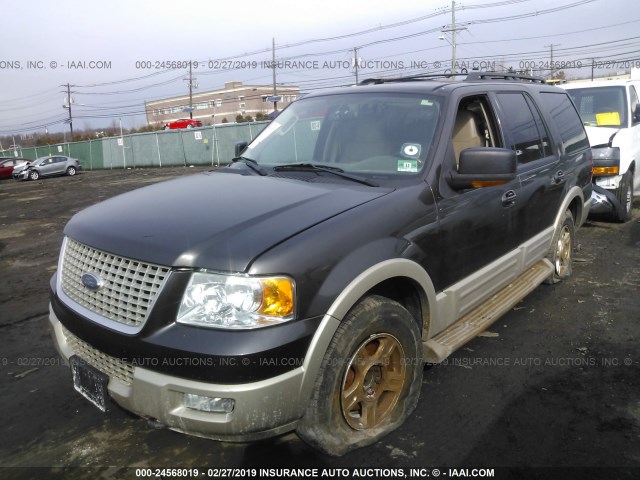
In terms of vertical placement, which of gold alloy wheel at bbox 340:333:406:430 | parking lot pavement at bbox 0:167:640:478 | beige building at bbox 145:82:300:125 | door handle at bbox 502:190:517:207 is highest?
beige building at bbox 145:82:300:125

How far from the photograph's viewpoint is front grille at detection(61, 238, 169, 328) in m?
2.28

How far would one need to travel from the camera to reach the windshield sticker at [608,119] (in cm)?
808

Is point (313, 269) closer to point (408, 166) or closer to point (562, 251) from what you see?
point (408, 166)

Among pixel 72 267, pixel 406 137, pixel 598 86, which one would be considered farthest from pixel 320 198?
pixel 598 86

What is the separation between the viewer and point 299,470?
2.62 m

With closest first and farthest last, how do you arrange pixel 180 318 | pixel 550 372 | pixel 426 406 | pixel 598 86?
pixel 180 318
pixel 426 406
pixel 550 372
pixel 598 86

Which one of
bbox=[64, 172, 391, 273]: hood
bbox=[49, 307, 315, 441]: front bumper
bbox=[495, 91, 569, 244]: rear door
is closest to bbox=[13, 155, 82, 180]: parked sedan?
bbox=[64, 172, 391, 273]: hood

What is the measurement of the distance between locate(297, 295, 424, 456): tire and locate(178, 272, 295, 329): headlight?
38cm

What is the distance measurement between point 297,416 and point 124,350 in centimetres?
83

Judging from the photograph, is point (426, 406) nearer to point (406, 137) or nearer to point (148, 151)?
point (406, 137)

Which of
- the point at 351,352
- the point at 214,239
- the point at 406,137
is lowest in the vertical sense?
the point at 351,352

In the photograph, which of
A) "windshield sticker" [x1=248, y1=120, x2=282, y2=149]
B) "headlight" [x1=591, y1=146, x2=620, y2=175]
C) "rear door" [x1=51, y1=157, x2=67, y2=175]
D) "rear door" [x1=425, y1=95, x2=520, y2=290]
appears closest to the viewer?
"rear door" [x1=425, y1=95, x2=520, y2=290]

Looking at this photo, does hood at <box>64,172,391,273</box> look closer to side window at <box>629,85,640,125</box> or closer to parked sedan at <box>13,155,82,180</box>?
side window at <box>629,85,640,125</box>

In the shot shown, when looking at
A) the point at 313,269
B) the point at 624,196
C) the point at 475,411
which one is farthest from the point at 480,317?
the point at 624,196
